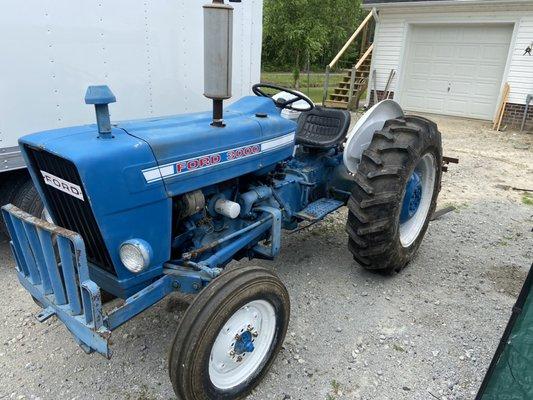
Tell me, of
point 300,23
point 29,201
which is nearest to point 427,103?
point 300,23

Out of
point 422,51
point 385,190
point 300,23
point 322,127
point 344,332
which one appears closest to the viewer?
point 344,332

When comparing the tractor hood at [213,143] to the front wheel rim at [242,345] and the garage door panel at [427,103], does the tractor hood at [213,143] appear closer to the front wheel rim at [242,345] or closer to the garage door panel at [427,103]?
the front wheel rim at [242,345]

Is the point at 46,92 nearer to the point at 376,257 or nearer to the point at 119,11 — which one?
the point at 119,11

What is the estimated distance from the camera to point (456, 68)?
1127 centimetres

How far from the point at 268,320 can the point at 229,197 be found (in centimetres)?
79

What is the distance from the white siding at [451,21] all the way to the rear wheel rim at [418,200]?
26.3 ft

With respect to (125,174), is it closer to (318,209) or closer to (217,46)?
(217,46)

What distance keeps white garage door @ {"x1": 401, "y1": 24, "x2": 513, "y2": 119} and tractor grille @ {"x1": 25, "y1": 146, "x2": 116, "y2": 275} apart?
1104cm

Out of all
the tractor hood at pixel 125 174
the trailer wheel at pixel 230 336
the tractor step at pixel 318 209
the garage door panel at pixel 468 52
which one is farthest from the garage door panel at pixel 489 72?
the trailer wheel at pixel 230 336

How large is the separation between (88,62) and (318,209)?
81.3 inches

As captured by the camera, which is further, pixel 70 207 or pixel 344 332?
pixel 344 332

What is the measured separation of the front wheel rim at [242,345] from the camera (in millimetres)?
2178

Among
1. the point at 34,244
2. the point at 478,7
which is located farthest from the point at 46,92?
the point at 478,7

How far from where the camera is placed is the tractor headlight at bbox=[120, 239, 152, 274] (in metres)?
2.04
